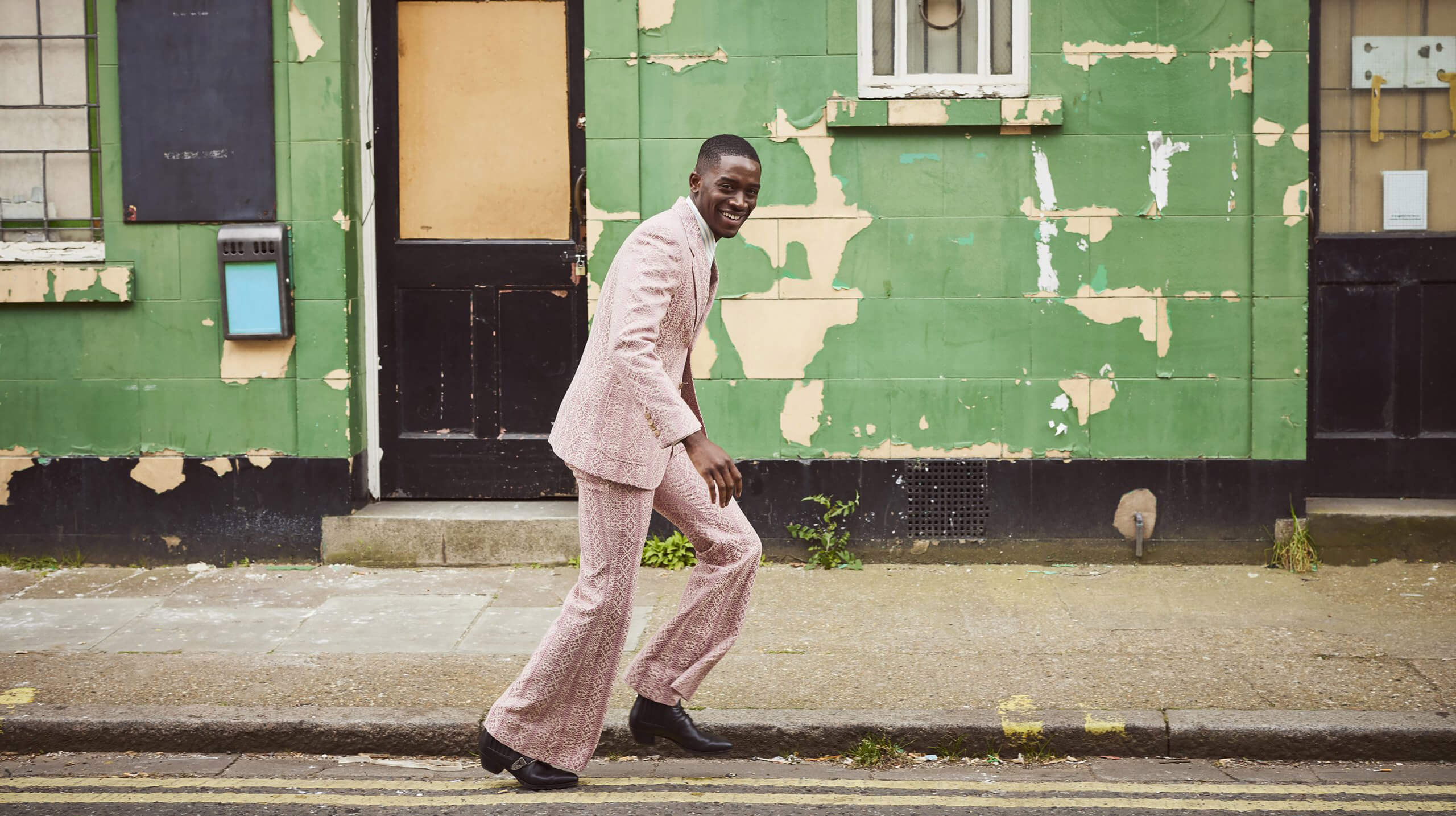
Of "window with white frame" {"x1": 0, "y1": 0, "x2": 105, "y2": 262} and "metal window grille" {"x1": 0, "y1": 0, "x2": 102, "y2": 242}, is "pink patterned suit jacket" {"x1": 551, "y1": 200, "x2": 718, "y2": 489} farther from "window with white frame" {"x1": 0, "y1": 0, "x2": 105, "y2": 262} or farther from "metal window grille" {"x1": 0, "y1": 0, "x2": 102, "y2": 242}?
"metal window grille" {"x1": 0, "y1": 0, "x2": 102, "y2": 242}

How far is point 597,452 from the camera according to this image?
12.8 ft

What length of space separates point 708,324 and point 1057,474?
197 cm

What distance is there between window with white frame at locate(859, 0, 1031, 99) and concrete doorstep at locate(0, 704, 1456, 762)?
3589 mm

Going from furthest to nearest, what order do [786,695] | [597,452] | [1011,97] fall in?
[1011,97] → [786,695] → [597,452]

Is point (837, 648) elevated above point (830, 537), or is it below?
below

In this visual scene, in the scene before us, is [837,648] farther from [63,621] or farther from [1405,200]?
[1405,200]

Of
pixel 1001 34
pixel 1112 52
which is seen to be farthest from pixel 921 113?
pixel 1112 52

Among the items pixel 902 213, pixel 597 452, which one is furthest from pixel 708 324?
pixel 597 452

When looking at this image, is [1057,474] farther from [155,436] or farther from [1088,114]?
[155,436]

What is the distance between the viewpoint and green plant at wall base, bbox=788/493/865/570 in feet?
22.8

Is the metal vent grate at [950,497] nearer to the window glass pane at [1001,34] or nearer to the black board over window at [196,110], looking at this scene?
the window glass pane at [1001,34]

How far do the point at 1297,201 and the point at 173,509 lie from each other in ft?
19.7

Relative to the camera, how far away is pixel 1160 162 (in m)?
6.84

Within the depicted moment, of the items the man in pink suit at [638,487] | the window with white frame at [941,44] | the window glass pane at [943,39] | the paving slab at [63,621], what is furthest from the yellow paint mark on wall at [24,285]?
the window glass pane at [943,39]
